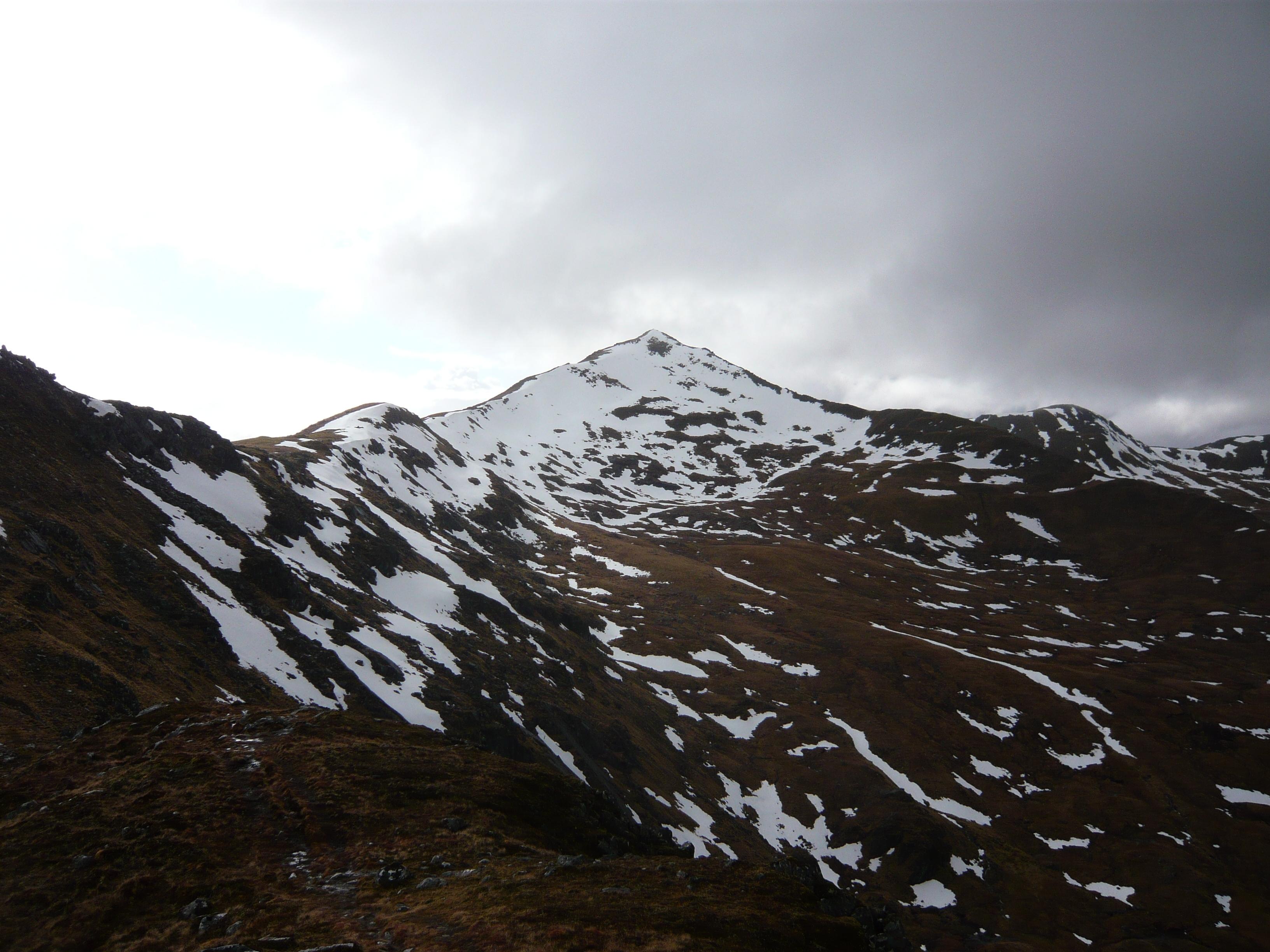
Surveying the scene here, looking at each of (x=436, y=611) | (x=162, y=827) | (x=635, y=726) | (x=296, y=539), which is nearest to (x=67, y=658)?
(x=162, y=827)

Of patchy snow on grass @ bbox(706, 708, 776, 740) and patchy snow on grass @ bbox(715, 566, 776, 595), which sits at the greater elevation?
patchy snow on grass @ bbox(715, 566, 776, 595)

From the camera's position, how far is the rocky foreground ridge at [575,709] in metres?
17.0

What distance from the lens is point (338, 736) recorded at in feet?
83.0

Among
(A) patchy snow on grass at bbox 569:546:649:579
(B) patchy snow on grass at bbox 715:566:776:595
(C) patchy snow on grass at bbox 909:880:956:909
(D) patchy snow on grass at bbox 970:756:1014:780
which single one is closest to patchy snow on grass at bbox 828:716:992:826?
(D) patchy snow on grass at bbox 970:756:1014:780

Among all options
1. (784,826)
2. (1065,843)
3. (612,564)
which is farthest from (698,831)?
(612,564)

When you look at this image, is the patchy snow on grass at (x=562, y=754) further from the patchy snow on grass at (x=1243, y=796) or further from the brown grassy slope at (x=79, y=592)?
the patchy snow on grass at (x=1243, y=796)

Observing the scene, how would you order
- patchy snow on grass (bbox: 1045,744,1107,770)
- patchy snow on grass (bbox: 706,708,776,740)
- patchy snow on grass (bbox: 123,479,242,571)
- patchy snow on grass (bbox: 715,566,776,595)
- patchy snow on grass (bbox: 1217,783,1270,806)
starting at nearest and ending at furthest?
patchy snow on grass (bbox: 123,479,242,571) → patchy snow on grass (bbox: 1217,783,1270,806) → patchy snow on grass (bbox: 706,708,776,740) → patchy snow on grass (bbox: 1045,744,1107,770) → patchy snow on grass (bbox: 715,566,776,595)

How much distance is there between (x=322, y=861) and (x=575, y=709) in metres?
43.8

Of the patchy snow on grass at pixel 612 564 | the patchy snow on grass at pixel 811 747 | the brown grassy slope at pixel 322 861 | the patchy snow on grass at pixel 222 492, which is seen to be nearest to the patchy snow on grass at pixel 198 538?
the patchy snow on grass at pixel 222 492

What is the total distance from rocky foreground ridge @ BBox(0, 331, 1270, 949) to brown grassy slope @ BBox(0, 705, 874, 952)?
13 centimetres

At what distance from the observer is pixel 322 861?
17297mm

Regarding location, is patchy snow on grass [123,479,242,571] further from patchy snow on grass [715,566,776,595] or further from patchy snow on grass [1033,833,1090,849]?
patchy snow on grass [715,566,776,595]

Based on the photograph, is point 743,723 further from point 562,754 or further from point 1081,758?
point 1081,758

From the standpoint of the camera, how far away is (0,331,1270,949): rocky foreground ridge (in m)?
17.0
